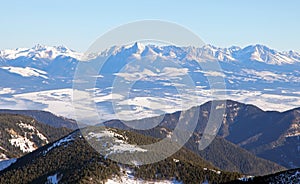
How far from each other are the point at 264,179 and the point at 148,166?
51.8 meters

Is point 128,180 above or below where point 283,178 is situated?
below

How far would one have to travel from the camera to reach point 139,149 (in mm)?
188500

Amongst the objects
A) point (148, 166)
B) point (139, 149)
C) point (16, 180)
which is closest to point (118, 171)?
point (148, 166)

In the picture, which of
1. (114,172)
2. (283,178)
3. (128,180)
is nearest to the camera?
(283,178)

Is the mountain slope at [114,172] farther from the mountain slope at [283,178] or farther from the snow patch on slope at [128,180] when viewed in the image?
the mountain slope at [283,178]

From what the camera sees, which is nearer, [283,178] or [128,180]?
[283,178]

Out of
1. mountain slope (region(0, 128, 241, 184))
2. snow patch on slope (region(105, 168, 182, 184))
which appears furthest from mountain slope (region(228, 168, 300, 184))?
snow patch on slope (region(105, 168, 182, 184))

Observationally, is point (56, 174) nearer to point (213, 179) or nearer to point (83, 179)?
point (83, 179)

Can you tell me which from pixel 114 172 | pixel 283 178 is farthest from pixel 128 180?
pixel 283 178

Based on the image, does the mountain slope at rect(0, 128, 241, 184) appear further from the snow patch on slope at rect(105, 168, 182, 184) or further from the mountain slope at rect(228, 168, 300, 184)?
the mountain slope at rect(228, 168, 300, 184)

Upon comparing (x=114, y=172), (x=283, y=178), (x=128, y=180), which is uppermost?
(x=283, y=178)

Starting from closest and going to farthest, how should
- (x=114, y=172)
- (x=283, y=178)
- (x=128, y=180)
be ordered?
1. (x=283, y=178)
2. (x=128, y=180)
3. (x=114, y=172)

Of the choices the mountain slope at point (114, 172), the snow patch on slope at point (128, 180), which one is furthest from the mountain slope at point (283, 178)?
the snow patch on slope at point (128, 180)

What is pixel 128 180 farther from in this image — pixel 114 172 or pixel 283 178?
pixel 283 178
